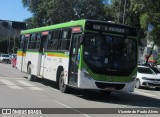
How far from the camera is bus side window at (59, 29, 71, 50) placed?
18350 mm

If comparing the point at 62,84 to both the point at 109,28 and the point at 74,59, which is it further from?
the point at 109,28

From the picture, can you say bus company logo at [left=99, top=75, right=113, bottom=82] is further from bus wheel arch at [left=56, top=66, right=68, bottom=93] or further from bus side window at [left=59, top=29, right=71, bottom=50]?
bus side window at [left=59, top=29, right=71, bottom=50]

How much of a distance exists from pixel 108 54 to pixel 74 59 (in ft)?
4.80

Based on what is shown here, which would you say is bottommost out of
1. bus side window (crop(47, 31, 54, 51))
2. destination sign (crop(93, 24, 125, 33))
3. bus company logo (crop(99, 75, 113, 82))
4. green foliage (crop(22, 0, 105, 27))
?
bus company logo (crop(99, 75, 113, 82))

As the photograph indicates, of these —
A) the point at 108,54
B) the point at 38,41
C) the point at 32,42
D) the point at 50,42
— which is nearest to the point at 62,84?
the point at 108,54

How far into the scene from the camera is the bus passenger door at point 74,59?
16.9 meters

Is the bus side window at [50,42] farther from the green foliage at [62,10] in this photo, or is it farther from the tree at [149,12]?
the green foliage at [62,10]

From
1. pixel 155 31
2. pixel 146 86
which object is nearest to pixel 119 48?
pixel 146 86

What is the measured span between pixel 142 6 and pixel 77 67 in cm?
1741

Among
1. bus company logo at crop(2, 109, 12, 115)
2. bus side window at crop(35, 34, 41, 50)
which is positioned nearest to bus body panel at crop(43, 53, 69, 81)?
bus side window at crop(35, 34, 41, 50)

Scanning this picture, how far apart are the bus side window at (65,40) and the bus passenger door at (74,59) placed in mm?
634

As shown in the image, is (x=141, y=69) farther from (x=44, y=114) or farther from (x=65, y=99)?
(x=44, y=114)

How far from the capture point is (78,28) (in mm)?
17250

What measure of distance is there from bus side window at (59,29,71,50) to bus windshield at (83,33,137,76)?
1850 millimetres
